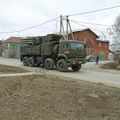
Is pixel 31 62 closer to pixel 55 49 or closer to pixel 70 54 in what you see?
pixel 55 49

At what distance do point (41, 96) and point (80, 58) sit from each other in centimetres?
1656

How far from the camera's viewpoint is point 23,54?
3566cm

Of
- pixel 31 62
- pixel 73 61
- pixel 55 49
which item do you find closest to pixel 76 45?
pixel 73 61

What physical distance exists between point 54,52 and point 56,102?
1806 centimetres

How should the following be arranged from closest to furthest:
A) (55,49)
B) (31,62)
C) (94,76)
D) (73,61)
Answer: (94,76)
(73,61)
(55,49)
(31,62)

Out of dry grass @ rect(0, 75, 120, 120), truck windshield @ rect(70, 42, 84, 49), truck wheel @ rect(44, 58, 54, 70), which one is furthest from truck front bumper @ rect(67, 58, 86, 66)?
dry grass @ rect(0, 75, 120, 120)

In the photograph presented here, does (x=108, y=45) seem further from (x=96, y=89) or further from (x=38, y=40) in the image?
(x=96, y=89)

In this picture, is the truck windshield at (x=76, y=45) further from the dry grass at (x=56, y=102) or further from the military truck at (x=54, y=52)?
the dry grass at (x=56, y=102)

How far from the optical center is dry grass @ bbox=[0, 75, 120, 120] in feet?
36.1

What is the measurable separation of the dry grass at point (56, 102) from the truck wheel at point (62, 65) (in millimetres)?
12332

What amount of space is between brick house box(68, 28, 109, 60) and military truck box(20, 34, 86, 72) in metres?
41.2

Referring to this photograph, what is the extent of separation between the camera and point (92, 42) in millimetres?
80312

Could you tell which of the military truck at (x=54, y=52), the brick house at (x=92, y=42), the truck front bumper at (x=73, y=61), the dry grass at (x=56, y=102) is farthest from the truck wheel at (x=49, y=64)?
A: the brick house at (x=92, y=42)

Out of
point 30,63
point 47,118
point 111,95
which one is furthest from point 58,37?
point 47,118
